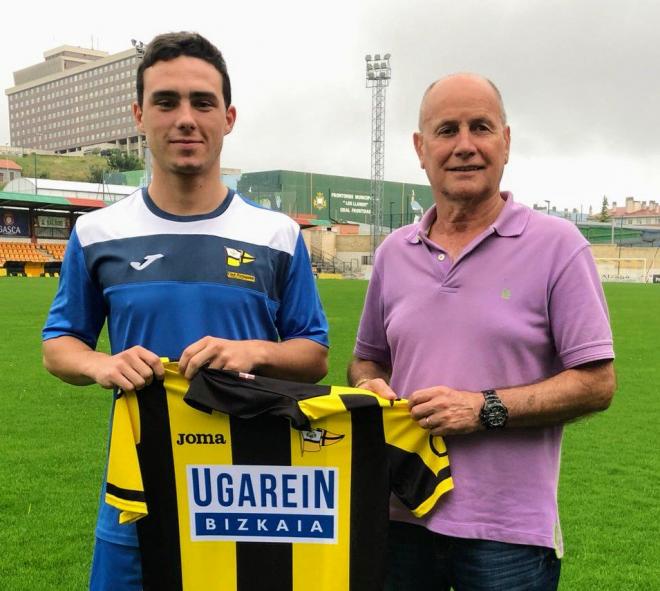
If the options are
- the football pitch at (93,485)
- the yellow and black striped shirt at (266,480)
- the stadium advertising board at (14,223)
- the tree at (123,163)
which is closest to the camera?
the yellow and black striped shirt at (266,480)

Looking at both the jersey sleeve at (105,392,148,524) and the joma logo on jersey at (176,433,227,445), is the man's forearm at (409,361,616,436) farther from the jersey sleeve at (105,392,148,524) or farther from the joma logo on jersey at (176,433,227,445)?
the jersey sleeve at (105,392,148,524)

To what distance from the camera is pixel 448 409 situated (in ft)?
→ 5.80

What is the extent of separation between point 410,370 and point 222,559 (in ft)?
2.58

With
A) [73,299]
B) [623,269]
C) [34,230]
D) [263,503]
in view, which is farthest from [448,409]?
[623,269]

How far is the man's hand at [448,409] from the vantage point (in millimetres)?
1764

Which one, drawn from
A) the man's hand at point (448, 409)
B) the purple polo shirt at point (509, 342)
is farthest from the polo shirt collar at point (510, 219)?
the man's hand at point (448, 409)

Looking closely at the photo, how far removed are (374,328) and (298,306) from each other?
30 centimetres

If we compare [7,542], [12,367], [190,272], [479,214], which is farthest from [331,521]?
[12,367]

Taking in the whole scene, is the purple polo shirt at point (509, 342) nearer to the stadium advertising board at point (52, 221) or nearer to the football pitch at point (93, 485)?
the football pitch at point (93, 485)

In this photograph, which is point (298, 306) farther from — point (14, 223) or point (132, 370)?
point (14, 223)

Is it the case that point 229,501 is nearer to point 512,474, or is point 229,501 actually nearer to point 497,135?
point 512,474

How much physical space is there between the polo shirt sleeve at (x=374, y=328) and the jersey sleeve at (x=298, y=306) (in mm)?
199

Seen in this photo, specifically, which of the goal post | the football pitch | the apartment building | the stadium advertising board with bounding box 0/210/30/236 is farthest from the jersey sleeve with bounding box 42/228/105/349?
the apartment building

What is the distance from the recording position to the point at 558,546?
1.85 metres
